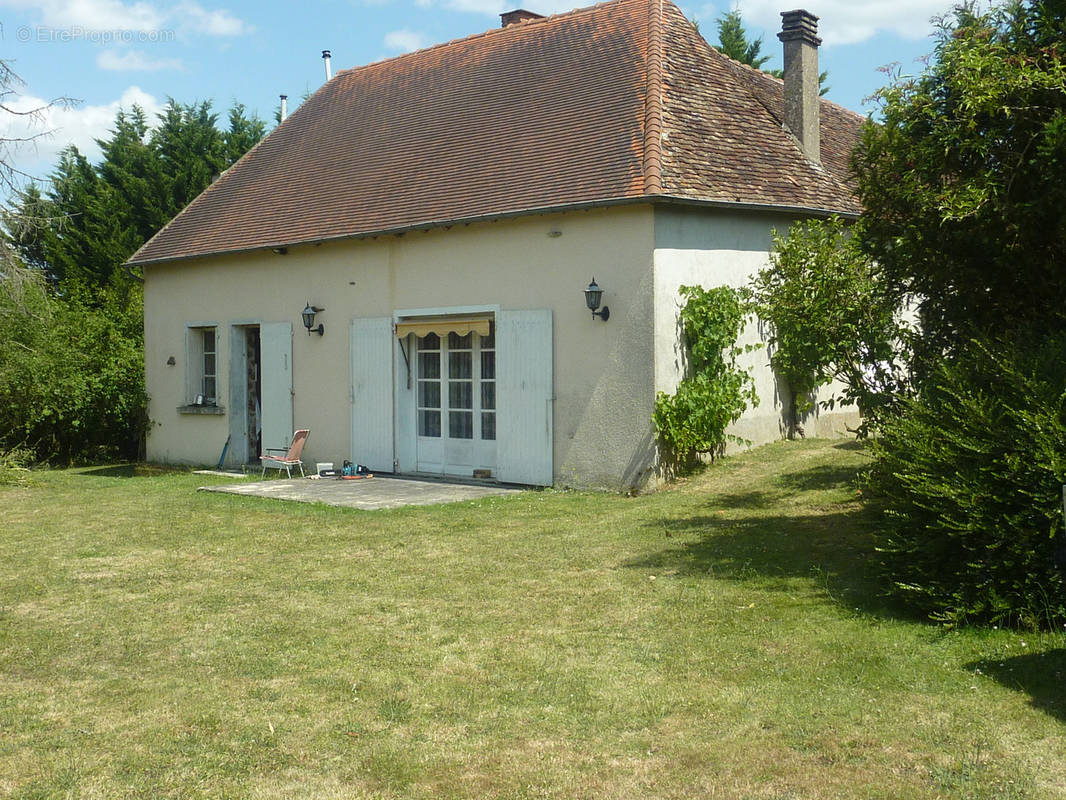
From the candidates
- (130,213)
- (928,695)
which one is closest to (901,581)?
(928,695)

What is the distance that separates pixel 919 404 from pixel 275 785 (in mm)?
4635

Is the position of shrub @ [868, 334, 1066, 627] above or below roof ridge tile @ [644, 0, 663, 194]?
below

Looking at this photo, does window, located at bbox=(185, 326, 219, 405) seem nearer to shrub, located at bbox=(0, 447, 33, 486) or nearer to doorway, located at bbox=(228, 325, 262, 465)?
doorway, located at bbox=(228, 325, 262, 465)

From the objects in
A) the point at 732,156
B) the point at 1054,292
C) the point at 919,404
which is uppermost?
the point at 732,156

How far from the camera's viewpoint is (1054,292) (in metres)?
7.27

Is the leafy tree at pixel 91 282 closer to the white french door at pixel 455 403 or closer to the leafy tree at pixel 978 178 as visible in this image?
the white french door at pixel 455 403

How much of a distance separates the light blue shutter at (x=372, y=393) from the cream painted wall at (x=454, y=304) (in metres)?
0.20

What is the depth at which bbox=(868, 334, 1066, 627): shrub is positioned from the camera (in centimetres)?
585

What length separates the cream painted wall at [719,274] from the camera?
40.7 ft

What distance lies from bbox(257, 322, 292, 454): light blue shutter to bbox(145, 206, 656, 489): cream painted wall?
0.20m

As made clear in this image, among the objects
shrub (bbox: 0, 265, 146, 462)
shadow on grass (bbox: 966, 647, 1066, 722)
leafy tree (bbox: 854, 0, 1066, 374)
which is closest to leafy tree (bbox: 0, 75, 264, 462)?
shrub (bbox: 0, 265, 146, 462)

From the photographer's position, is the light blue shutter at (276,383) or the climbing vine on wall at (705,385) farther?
the light blue shutter at (276,383)

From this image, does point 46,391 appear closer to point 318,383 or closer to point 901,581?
point 318,383

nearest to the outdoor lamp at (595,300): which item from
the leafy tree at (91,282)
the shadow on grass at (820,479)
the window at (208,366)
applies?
the shadow on grass at (820,479)
